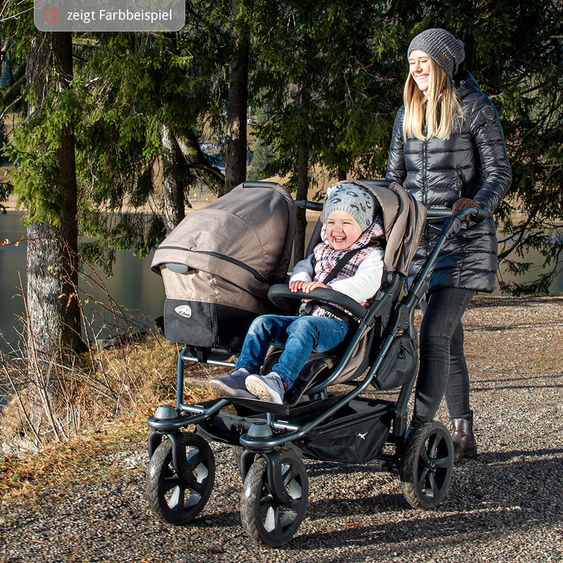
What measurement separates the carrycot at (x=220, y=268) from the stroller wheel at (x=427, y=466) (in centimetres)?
96

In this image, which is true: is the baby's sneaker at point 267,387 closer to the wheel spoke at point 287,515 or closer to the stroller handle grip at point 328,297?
the stroller handle grip at point 328,297

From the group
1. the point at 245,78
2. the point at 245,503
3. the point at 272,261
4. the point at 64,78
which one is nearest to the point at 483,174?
the point at 272,261

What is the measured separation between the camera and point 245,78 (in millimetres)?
14047

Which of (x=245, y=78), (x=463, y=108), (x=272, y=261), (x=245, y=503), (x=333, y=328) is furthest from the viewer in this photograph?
(x=245, y=78)

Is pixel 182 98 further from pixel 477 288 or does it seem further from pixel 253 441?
pixel 253 441

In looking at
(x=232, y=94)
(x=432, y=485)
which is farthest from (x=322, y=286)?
(x=232, y=94)

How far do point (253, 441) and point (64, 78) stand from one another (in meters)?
9.29

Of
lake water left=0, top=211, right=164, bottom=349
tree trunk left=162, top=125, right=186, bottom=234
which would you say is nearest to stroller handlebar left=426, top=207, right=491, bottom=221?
tree trunk left=162, top=125, right=186, bottom=234

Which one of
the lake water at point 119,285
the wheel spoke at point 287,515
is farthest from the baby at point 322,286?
the lake water at point 119,285

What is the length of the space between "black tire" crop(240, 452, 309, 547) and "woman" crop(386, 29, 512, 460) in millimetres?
948

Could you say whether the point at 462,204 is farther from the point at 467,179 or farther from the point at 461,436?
the point at 461,436

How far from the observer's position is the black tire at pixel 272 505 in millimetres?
3826

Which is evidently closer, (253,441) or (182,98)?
(253,441)

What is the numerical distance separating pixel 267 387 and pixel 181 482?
2.45 feet
